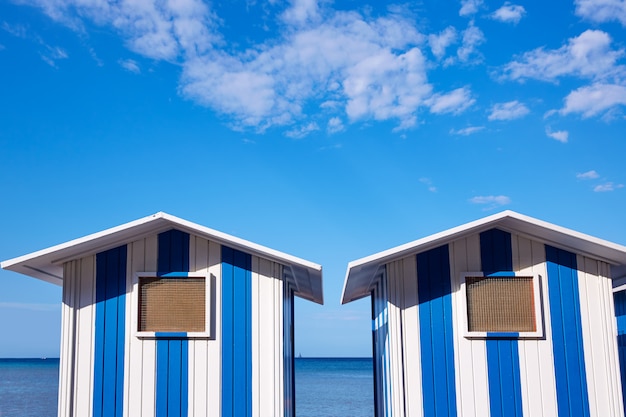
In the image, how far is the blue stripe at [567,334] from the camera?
8.09 metres

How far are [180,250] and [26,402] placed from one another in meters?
32.0

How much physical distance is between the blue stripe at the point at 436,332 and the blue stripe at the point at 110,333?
3081 mm

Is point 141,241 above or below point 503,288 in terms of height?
above

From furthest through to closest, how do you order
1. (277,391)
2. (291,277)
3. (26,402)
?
(26,402)
(291,277)
(277,391)

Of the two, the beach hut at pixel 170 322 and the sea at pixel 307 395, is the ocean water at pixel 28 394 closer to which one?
the sea at pixel 307 395

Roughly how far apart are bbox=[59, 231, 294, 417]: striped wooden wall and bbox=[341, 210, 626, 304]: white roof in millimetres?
1030

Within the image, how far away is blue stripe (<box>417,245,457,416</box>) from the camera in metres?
8.05

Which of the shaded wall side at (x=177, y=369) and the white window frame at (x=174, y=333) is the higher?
the white window frame at (x=174, y=333)

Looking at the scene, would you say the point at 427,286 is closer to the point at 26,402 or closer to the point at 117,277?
the point at 117,277

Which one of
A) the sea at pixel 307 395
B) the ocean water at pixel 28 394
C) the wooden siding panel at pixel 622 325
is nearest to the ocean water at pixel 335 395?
the sea at pixel 307 395

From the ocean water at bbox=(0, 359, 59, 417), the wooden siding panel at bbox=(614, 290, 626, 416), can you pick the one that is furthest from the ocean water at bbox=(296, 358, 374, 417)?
the wooden siding panel at bbox=(614, 290, 626, 416)

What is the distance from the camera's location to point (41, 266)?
8.30 metres

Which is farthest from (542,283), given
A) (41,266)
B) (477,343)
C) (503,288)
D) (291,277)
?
(41,266)

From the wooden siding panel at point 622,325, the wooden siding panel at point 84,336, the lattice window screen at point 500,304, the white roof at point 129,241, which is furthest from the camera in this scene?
the wooden siding panel at point 622,325
